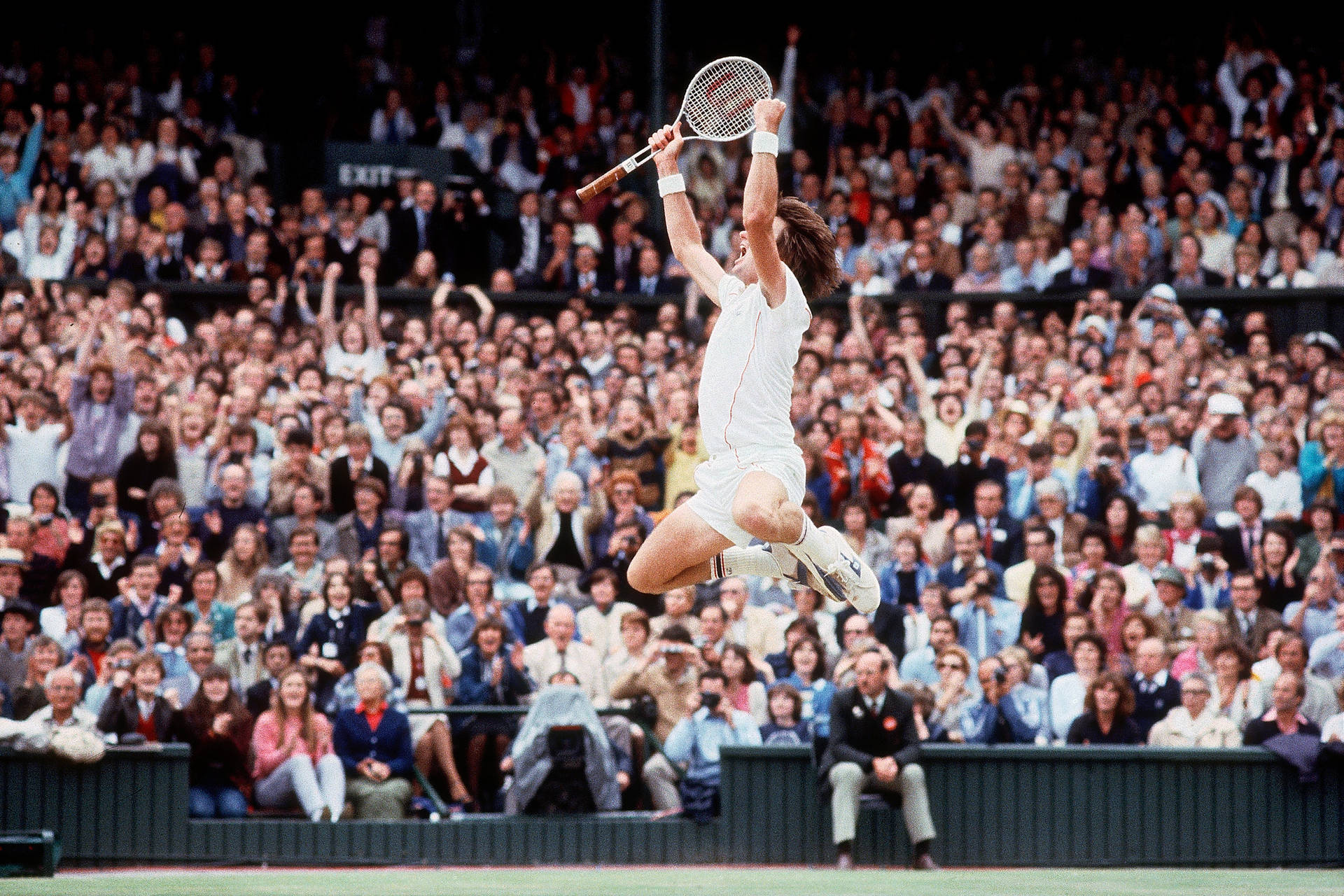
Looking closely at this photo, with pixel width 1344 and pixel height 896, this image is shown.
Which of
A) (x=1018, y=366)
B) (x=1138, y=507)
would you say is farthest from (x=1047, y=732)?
(x=1018, y=366)

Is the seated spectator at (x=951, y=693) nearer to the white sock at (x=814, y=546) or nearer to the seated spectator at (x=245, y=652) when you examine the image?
the white sock at (x=814, y=546)

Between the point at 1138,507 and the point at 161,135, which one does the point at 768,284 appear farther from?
the point at 161,135

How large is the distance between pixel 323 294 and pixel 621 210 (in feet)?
10.9

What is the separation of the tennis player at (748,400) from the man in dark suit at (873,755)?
3.58 meters

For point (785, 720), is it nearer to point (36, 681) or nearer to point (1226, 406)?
point (1226, 406)

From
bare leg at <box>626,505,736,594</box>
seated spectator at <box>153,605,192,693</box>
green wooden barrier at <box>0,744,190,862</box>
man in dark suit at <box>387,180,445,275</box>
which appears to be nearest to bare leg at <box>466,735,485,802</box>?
green wooden barrier at <box>0,744,190,862</box>

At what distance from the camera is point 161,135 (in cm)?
1823

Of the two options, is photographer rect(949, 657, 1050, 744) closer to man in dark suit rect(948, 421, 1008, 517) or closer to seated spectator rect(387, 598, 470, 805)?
man in dark suit rect(948, 421, 1008, 517)

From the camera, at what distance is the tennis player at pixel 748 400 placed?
7660mm

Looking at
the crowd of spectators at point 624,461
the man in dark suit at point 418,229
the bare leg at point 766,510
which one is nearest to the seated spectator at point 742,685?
the crowd of spectators at point 624,461

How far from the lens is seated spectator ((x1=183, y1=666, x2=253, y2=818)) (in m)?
11.8

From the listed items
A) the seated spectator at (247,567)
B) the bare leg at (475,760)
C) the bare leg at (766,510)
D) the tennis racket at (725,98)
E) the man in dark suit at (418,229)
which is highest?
the man in dark suit at (418,229)

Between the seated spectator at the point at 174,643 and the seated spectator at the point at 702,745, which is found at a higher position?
the seated spectator at the point at 174,643

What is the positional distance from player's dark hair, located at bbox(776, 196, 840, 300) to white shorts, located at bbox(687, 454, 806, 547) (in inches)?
30.8
